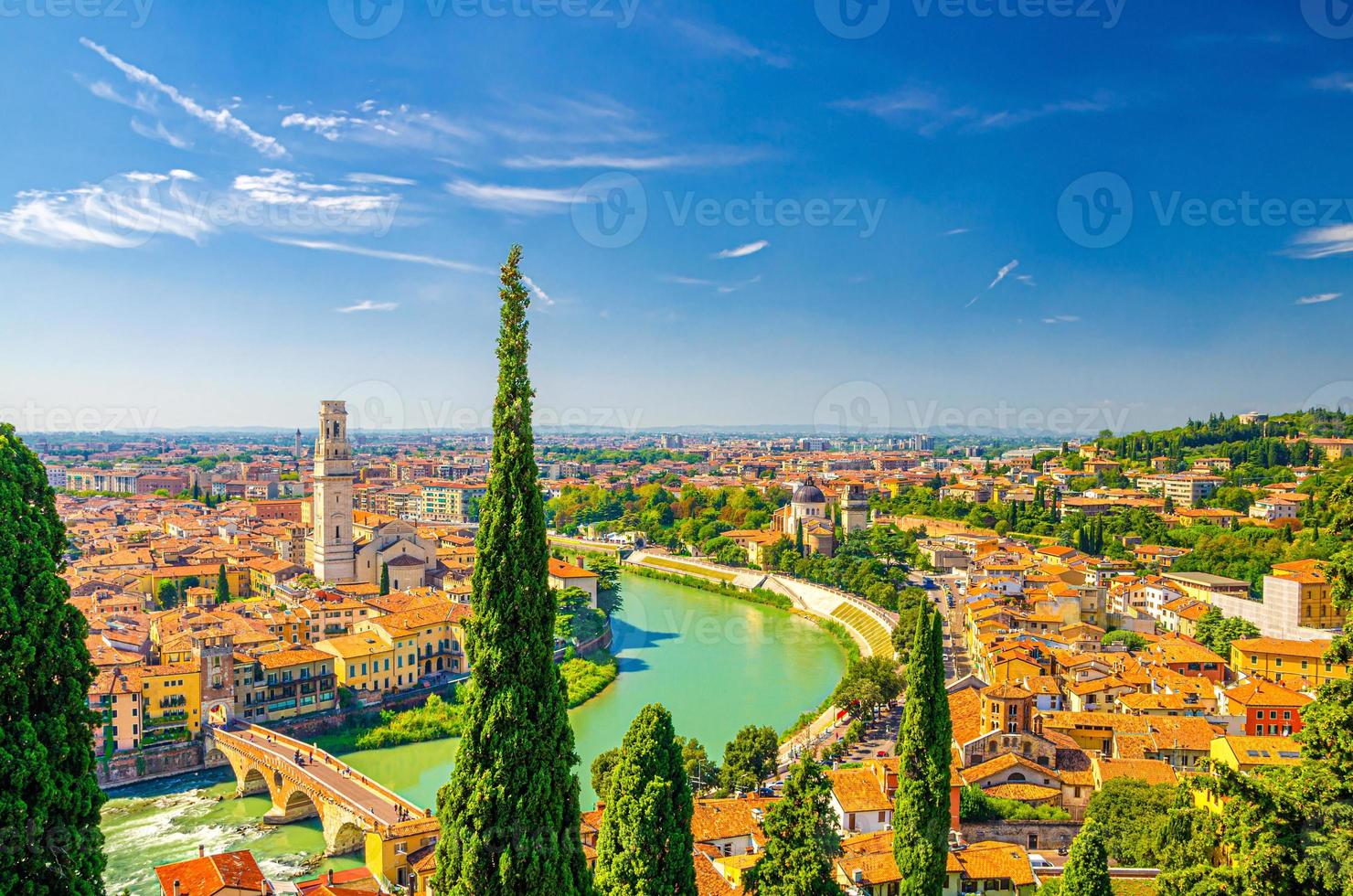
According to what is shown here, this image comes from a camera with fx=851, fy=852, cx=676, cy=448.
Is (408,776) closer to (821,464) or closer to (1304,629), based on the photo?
(1304,629)

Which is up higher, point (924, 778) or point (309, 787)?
point (924, 778)

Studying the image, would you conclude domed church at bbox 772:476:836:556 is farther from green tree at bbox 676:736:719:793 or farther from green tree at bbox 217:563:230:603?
green tree at bbox 676:736:719:793

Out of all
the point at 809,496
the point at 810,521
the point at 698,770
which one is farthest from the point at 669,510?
the point at 698,770

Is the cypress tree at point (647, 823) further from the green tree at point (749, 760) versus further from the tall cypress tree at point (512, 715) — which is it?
the green tree at point (749, 760)

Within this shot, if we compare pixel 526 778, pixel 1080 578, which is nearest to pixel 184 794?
pixel 526 778

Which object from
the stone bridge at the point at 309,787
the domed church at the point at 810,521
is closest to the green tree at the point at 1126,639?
the domed church at the point at 810,521

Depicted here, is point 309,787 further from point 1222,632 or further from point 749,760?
point 1222,632
